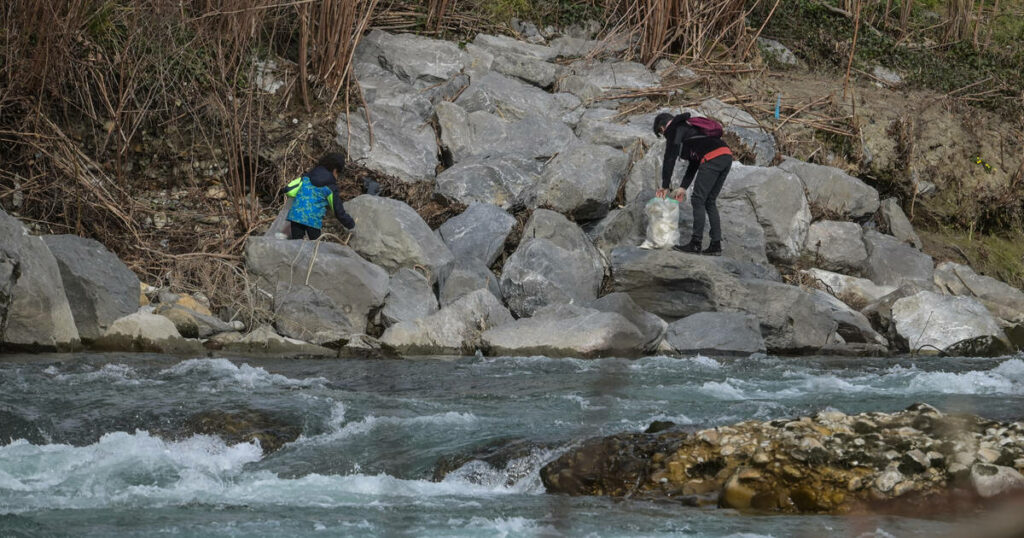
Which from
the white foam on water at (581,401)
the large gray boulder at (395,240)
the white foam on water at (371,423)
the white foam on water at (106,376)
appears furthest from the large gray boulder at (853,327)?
the white foam on water at (106,376)

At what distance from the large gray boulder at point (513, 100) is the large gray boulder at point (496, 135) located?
0.29 meters

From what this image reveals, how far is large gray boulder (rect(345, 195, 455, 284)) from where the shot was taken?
9.52 metres

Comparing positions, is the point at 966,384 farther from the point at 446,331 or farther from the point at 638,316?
the point at 446,331

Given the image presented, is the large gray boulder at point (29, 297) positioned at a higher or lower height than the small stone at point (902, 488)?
lower

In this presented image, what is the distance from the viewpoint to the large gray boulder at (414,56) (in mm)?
12859

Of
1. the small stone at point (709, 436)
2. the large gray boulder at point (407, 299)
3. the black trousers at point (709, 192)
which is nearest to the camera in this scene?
the small stone at point (709, 436)

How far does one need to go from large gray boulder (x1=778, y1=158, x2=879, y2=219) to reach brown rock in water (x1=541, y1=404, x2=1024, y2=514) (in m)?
6.88

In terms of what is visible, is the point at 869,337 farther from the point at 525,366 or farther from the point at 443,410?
the point at 443,410

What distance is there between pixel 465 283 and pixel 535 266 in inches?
24.2

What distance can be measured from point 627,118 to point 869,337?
4.18 m

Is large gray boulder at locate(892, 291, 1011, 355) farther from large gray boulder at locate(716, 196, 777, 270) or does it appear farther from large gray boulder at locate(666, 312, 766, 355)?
large gray boulder at locate(666, 312, 766, 355)

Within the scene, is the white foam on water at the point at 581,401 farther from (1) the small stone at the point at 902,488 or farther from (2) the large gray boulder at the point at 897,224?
(2) the large gray boulder at the point at 897,224

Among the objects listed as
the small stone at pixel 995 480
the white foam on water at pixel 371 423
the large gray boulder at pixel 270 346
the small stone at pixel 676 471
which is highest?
the small stone at pixel 995 480

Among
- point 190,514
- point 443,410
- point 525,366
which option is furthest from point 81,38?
point 190,514
